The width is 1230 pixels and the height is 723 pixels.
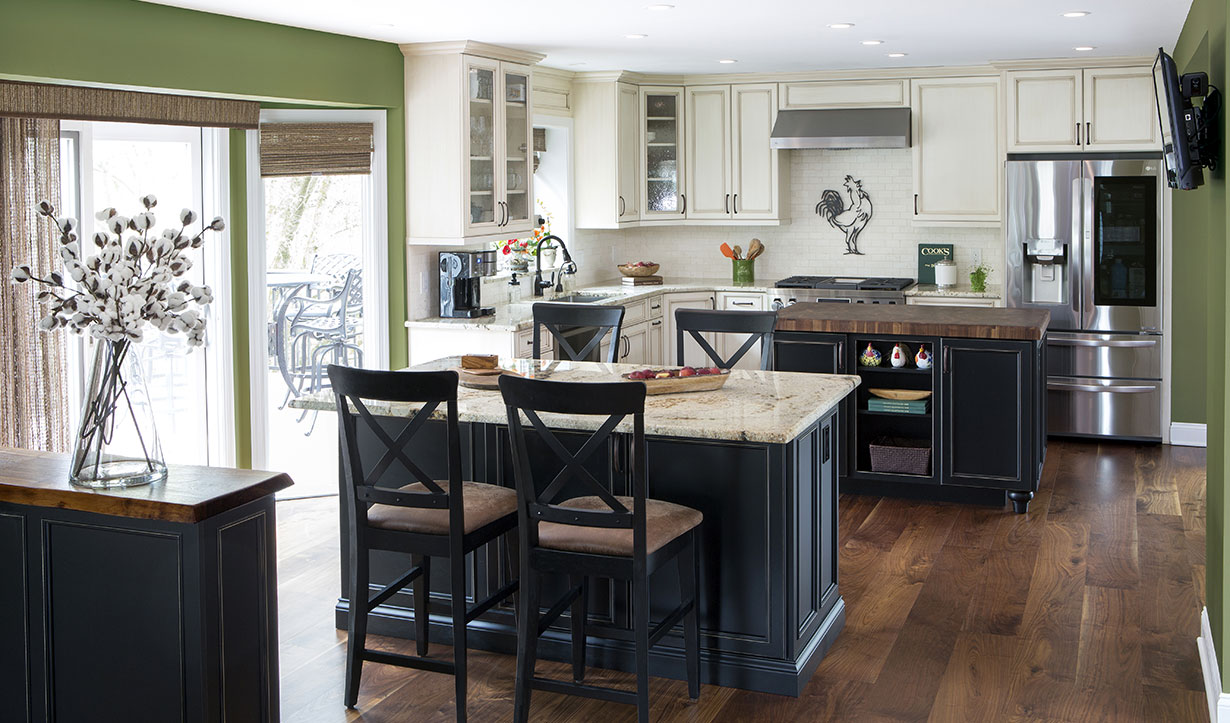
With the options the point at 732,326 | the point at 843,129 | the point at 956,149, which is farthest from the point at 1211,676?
the point at 843,129

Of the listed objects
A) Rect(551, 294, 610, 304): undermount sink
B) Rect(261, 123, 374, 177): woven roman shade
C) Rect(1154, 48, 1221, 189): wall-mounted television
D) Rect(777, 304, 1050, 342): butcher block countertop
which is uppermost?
Rect(261, 123, 374, 177): woven roman shade

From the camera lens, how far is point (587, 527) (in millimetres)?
3262

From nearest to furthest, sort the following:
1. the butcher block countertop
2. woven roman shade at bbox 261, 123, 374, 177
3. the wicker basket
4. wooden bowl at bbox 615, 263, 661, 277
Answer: the butcher block countertop < woven roman shade at bbox 261, 123, 374, 177 < the wicker basket < wooden bowl at bbox 615, 263, 661, 277

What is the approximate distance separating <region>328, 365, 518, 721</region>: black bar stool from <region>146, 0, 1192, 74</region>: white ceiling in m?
2.11

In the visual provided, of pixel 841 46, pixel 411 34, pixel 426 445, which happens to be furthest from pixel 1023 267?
pixel 426 445

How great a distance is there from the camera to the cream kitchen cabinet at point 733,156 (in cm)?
800

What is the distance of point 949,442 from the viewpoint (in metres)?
5.67

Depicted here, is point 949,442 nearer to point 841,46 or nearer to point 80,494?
→ point 841,46

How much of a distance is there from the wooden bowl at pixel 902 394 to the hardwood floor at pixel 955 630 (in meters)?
0.55

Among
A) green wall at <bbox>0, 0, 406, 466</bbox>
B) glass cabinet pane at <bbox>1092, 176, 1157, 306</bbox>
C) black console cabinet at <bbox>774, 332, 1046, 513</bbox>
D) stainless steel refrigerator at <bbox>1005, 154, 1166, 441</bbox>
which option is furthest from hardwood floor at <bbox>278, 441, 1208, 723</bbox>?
glass cabinet pane at <bbox>1092, 176, 1157, 306</bbox>

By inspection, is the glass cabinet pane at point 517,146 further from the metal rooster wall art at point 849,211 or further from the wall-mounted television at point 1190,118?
the wall-mounted television at point 1190,118

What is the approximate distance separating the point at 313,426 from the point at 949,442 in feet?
10.4

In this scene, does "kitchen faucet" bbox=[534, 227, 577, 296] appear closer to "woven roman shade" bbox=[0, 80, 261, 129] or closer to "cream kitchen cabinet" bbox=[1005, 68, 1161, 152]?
"woven roman shade" bbox=[0, 80, 261, 129]

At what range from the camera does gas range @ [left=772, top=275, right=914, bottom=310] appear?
24.8 feet
